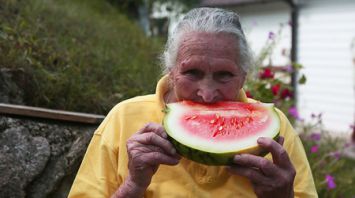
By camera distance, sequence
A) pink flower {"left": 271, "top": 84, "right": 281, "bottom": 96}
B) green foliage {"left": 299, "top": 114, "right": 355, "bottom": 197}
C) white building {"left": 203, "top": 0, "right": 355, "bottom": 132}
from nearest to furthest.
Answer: green foliage {"left": 299, "top": 114, "right": 355, "bottom": 197}
pink flower {"left": 271, "top": 84, "right": 281, "bottom": 96}
white building {"left": 203, "top": 0, "right": 355, "bottom": 132}

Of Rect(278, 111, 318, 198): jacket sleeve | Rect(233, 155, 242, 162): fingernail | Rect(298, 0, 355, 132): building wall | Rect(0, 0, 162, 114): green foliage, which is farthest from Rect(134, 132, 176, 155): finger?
Rect(298, 0, 355, 132): building wall

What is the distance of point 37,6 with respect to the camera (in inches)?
222

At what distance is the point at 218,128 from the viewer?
6.89ft

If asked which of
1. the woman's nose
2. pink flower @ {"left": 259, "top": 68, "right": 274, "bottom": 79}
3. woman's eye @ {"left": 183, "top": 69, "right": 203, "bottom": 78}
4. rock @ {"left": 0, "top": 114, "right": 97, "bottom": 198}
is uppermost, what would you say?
woman's eye @ {"left": 183, "top": 69, "right": 203, "bottom": 78}

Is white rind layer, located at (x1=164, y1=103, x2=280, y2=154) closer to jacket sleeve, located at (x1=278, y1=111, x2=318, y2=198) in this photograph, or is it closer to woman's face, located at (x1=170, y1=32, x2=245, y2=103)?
woman's face, located at (x1=170, y1=32, x2=245, y2=103)

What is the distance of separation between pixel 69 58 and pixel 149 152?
8.80 ft

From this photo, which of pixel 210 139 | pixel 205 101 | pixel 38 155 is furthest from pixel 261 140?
pixel 38 155

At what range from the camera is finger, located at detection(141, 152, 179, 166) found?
6.14 feet

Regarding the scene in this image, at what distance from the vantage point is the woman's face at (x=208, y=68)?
6.92 feet

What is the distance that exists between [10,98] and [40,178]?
0.78 m

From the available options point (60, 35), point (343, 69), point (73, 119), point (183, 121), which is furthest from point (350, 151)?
point (183, 121)

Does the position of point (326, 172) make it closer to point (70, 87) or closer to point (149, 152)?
point (70, 87)

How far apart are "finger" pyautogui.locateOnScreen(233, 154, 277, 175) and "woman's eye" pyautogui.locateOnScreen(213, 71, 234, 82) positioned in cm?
42

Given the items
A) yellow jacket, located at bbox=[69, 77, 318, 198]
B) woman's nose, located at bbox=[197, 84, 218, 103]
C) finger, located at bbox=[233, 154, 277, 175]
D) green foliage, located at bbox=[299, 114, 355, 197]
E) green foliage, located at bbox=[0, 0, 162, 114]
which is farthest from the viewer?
green foliage, located at bbox=[299, 114, 355, 197]
